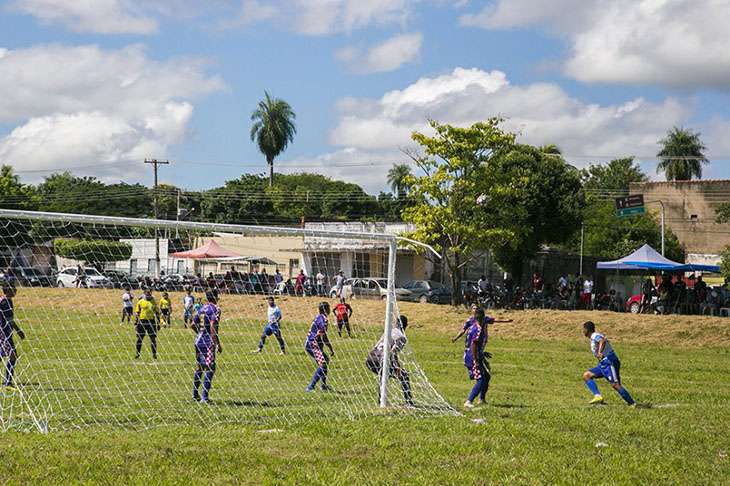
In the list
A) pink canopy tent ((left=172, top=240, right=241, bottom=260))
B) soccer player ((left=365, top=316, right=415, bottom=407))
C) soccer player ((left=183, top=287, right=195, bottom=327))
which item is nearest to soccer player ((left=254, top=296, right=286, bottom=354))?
pink canopy tent ((left=172, top=240, right=241, bottom=260))

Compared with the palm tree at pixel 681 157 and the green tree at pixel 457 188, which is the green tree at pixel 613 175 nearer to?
the palm tree at pixel 681 157

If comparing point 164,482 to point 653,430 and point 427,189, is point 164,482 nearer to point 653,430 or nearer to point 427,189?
point 653,430

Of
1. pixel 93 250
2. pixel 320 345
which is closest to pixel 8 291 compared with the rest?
pixel 93 250

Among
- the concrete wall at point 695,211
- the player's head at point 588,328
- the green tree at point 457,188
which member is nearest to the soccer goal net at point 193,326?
the player's head at point 588,328

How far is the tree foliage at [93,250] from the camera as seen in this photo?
53.0 feet

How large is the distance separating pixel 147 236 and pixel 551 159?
36943 mm

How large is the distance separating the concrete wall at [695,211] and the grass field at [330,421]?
40701mm

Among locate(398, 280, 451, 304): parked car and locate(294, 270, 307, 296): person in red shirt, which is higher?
locate(294, 270, 307, 296): person in red shirt

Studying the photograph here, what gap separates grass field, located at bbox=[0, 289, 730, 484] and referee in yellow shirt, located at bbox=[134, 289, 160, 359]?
2.09ft

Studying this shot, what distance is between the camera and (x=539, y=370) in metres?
22.1

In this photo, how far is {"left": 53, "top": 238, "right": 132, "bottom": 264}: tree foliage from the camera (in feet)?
53.0

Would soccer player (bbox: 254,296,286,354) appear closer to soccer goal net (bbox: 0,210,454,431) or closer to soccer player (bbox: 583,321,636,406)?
soccer goal net (bbox: 0,210,454,431)

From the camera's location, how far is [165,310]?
2355cm

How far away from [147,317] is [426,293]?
24.3 metres
